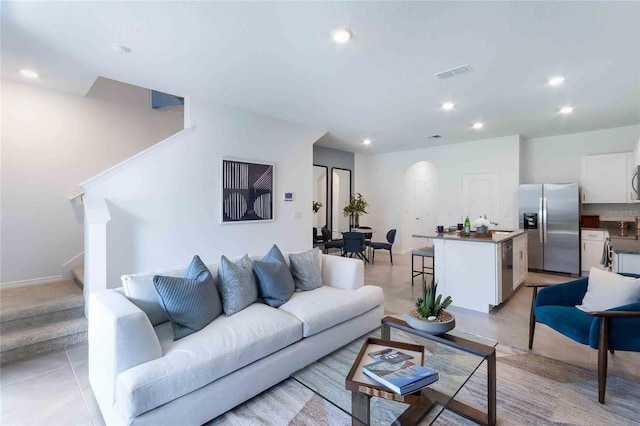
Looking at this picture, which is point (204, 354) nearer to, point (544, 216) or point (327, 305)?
point (327, 305)

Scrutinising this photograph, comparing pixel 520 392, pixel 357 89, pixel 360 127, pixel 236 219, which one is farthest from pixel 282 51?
pixel 520 392

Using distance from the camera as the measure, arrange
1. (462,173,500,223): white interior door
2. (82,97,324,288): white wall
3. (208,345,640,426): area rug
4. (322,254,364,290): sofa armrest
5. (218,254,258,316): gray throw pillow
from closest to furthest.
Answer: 1. (208,345,640,426): area rug
2. (218,254,258,316): gray throw pillow
3. (322,254,364,290): sofa armrest
4. (82,97,324,288): white wall
5. (462,173,500,223): white interior door

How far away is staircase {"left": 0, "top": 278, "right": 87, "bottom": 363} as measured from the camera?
264cm

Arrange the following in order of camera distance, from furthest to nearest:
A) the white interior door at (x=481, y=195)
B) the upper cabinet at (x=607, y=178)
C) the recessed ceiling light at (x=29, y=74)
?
the white interior door at (x=481, y=195)
the upper cabinet at (x=607, y=178)
the recessed ceiling light at (x=29, y=74)

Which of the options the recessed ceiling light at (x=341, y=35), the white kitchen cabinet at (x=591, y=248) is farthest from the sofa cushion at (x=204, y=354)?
the white kitchen cabinet at (x=591, y=248)

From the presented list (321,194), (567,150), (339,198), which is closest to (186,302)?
(321,194)

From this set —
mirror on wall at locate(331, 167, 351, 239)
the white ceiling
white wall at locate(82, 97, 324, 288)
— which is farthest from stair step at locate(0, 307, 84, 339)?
mirror on wall at locate(331, 167, 351, 239)

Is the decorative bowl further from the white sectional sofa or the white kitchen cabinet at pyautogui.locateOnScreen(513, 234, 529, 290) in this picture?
the white kitchen cabinet at pyautogui.locateOnScreen(513, 234, 529, 290)

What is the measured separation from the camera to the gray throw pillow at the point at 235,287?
2396 millimetres

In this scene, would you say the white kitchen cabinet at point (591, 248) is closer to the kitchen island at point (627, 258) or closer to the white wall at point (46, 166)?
the kitchen island at point (627, 258)

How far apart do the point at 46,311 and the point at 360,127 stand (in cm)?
499

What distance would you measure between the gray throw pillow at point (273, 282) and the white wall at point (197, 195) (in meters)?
1.76

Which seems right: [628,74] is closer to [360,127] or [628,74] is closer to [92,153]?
[360,127]

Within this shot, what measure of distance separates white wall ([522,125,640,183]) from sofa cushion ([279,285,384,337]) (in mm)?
5397
